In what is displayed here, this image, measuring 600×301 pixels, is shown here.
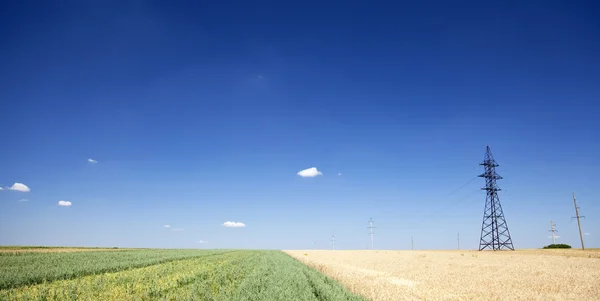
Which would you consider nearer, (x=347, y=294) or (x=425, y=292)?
(x=347, y=294)

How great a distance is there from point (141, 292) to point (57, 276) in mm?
8729

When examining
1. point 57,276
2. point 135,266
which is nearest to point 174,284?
point 57,276

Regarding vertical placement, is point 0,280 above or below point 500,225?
below

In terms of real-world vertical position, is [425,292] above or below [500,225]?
below

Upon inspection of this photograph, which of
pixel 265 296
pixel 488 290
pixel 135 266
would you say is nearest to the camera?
pixel 265 296

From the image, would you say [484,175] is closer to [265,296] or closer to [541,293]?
[541,293]

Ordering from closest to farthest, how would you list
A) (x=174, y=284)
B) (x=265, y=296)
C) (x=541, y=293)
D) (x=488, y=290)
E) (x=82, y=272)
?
(x=265, y=296)
(x=541, y=293)
(x=488, y=290)
(x=174, y=284)
(x=82, y=272)

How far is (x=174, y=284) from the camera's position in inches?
584

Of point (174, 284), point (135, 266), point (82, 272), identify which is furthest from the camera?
point (135, 266)

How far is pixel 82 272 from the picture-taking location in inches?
779

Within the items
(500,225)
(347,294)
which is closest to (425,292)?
A: (347,294)

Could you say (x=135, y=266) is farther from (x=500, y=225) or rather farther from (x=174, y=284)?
(x=500, y=225)

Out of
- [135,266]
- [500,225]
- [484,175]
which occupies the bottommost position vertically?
[135,266]

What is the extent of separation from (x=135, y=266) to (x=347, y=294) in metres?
21.1
